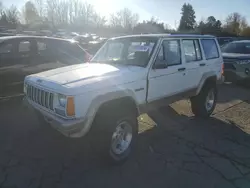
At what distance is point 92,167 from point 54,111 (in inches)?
39.7

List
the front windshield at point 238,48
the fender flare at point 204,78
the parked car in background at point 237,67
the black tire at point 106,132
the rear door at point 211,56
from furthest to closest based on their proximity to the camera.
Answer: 1. the front windshield at point 238,48
2. the parked car in background at point 237,67
3. the rear door at point 211,56
4. the fender flare at point 204,78
5. the black tire at point 106,132

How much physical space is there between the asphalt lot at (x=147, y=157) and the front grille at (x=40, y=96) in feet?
2.95

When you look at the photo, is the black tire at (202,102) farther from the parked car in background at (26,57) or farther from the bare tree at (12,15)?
the bare tree at (12,15)

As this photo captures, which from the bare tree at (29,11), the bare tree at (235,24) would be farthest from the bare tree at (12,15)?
the bare tree at (235,24)

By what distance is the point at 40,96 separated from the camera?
3.66m

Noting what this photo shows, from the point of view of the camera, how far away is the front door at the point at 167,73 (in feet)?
13.7

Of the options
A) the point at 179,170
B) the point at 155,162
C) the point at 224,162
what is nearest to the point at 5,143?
the point at 155,162

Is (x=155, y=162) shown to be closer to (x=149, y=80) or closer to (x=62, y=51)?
(x=149, y=80)

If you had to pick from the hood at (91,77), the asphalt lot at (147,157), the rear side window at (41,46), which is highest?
the rear side window at (41,46)

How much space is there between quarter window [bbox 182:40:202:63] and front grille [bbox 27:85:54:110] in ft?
9.45

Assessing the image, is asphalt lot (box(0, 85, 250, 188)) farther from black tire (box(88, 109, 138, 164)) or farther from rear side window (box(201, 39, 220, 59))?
rear side window (box(201, 39, 220, 59))

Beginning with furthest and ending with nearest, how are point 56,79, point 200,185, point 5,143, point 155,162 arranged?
point 5,143, point 155,162, point 56,79, point 200,185

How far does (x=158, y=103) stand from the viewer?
443 cm

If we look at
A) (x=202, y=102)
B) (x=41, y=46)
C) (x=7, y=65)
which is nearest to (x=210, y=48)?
(x=202, y=102)
